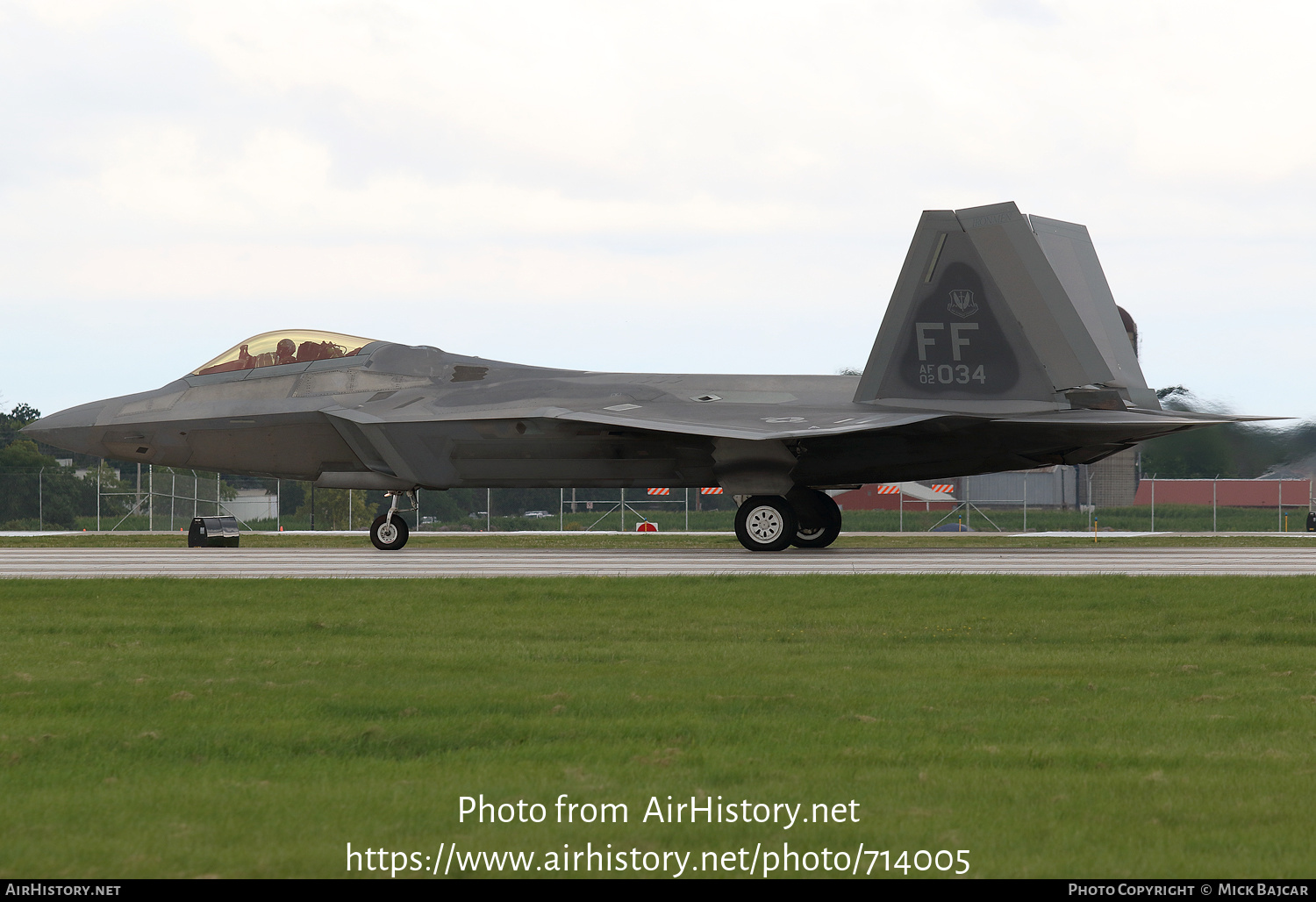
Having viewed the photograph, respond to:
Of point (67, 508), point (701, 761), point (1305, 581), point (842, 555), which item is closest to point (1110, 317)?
point (842, 555)

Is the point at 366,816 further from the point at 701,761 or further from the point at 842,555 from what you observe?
the point at 842,555

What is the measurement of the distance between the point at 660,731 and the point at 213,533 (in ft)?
74.3

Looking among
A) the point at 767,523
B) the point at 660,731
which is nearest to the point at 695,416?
the point at 767,523

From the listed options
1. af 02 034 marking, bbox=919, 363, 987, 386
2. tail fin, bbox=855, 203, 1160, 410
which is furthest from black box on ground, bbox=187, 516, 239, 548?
af 02 034 marking, bbox=919, 363, 987, 386

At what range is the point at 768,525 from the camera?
67.7 feet

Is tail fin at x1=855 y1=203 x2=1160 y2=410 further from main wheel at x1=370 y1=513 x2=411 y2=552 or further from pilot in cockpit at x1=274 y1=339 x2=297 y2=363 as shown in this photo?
pilot in cockpit at x1=274 y1=339 x2=297 y2=363

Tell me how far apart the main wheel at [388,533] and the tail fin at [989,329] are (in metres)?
9.23

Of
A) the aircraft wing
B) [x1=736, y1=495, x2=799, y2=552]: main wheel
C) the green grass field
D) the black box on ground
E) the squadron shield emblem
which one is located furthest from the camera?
the black box on ground

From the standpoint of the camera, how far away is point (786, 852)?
422 cm

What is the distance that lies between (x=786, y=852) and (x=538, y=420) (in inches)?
665

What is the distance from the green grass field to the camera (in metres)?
4.33

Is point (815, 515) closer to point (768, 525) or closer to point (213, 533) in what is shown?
point (768, 525)

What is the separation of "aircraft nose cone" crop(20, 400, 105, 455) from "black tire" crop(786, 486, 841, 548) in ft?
42.3

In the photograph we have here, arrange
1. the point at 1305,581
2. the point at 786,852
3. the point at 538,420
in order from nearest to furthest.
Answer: the point at 786,852
the point at 1305,581
the point at 538,420
